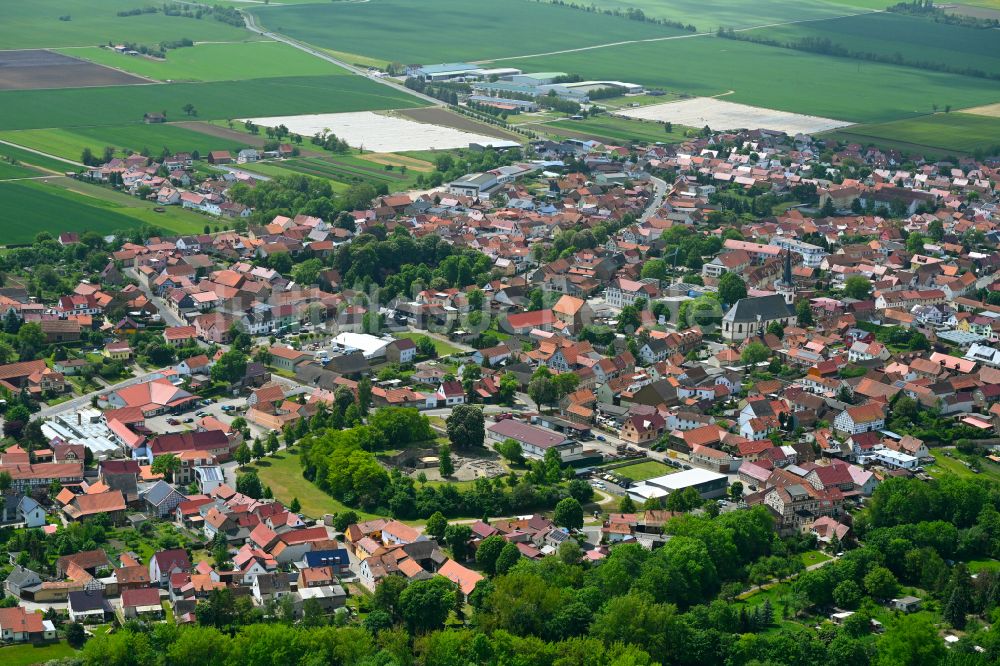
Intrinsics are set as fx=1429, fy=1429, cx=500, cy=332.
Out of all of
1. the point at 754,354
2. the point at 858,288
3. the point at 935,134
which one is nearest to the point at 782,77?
the point at 935,134

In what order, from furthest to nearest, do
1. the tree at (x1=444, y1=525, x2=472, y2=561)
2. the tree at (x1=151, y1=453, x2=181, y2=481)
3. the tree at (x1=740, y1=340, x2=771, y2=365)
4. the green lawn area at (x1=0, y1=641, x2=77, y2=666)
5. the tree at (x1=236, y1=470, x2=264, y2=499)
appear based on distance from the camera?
the tree at (x1=740, y1=340, x2=771, y2=365), the tree at (x1=151, y1=453, x2=181, y2=481), the tree at (x1=236, y1=470, x2=264, y2=499), the tree at (x1=444, y1=525, x2=472, y2=561), the green lawn area at (x1=0, y1=641, x2=77, y2=666)

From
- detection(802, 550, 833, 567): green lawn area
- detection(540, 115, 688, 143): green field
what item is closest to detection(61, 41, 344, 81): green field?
detection(540, 115, 688, 143): green field

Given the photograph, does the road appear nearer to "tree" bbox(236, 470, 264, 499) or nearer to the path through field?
the path through field

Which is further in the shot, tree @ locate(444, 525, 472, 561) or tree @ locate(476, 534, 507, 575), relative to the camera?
tree @ locate(444, 525, 472, 561)

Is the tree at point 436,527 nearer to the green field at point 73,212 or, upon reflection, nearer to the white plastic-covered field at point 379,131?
the green field at point 73,212

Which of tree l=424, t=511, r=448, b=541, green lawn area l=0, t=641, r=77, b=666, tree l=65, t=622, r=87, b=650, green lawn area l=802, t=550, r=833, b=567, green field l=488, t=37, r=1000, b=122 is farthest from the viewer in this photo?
green field l=488, t=37, r=1000, b=122

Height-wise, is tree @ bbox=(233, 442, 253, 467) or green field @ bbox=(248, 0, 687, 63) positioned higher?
green field @ bbox=(248, 0, 687, 63)

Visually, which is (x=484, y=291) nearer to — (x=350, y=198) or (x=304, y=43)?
(x=350, y=198)

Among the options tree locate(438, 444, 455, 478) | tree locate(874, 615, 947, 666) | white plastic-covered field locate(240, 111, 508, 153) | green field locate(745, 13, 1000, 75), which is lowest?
tree locate(438, 444, 455, 478)
